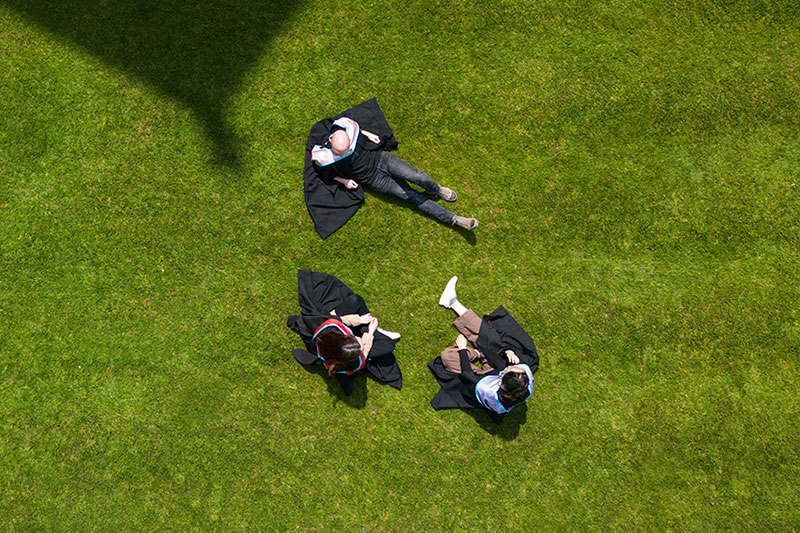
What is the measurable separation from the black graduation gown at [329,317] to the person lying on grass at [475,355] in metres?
0.65

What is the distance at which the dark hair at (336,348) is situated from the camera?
564cm

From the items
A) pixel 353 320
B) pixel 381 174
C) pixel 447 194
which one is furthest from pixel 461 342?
pixel 381 174

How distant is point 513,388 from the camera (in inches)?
222

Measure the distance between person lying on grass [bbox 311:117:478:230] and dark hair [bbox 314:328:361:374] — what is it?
2206mm

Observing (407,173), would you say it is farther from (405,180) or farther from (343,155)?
(343,155)

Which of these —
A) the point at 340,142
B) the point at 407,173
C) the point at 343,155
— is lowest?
the point at 407,173

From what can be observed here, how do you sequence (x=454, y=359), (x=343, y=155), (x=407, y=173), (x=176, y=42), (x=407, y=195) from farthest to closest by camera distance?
(x=176, y=42) → (x=407, y=195) → (x=407, y=173) → (x=454, y=359) → (x=343, y=155)

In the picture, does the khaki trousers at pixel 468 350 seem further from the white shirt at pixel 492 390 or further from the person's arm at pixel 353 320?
the person's arm at pixel 353 320

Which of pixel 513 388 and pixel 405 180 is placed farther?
pixel 405 180

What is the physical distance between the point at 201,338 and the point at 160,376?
80cm

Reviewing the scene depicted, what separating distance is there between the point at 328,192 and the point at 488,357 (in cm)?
336

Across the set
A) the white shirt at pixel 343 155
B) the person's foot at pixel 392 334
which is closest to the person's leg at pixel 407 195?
the white shirt at pixel 343 155

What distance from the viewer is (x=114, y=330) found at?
6504 mm

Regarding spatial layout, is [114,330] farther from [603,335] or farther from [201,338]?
[603,335]
